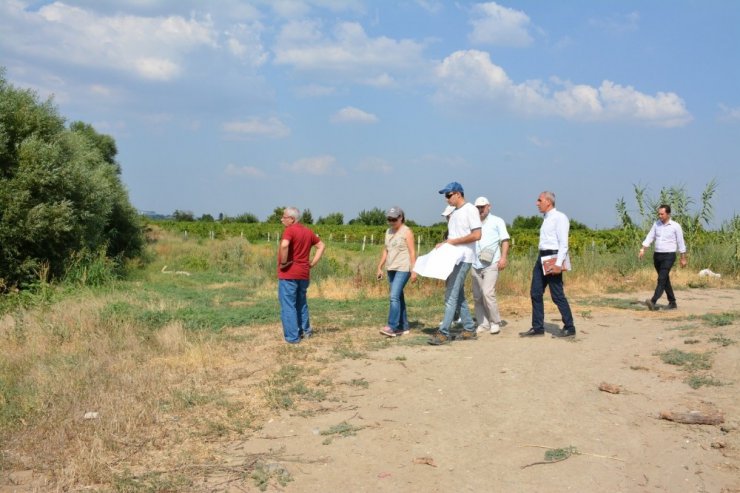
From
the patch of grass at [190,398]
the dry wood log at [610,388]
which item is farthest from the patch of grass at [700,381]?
the patch of grass at [190,398]

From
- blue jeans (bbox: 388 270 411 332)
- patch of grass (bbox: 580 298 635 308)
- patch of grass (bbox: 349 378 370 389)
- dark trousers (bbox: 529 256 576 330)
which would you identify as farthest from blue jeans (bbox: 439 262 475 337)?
patch of grass (bbox: 580 298 635 308)

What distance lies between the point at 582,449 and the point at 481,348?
3.27 metres

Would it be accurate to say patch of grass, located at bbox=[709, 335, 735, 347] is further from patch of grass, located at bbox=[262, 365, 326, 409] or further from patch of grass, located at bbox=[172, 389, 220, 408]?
patch of grass, located at bbox=[172, 389, 220, 408]

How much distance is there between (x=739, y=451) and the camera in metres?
4.39

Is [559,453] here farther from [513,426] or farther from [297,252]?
[297,252]

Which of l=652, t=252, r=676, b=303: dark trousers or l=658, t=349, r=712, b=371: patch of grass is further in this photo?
l=652, t=252, r=676, b=303: dark trousers

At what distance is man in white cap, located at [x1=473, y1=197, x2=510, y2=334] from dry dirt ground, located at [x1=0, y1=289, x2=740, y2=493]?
3.14 feet

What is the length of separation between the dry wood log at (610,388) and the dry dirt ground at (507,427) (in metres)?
0.04

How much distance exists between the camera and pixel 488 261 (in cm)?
854

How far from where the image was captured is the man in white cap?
28.0 feet

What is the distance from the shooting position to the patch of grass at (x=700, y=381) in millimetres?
5891

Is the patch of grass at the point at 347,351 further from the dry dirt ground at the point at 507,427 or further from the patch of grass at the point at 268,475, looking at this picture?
the patch of grass at the point at 268,475

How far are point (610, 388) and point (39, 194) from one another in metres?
13.8

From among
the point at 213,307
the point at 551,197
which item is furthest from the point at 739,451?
the point at 213,307
